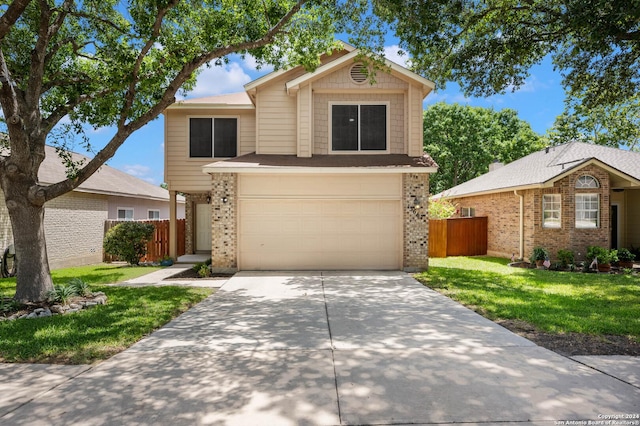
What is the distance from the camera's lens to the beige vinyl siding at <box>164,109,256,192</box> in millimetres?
13148

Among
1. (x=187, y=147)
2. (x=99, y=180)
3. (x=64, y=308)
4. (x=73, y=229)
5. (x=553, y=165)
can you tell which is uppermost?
(x=187, y=147)

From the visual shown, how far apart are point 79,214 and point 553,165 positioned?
756 inches

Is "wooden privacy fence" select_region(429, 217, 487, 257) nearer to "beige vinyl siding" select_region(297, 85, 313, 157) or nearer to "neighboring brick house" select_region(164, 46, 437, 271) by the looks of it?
"neighboring brick house" select_region(164, 46, 437, 271)

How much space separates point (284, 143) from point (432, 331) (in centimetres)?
844

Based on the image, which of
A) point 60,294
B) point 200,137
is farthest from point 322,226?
point 60,294

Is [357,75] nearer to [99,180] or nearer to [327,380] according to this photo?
[327,380]

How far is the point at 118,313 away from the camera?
651 cm

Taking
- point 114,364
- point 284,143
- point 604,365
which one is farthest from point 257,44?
point 604,365

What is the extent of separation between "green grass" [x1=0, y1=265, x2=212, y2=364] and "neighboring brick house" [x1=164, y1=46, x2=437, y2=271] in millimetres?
3297

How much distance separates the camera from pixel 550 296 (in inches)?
316

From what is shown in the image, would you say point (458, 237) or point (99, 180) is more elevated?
point (99, 180)

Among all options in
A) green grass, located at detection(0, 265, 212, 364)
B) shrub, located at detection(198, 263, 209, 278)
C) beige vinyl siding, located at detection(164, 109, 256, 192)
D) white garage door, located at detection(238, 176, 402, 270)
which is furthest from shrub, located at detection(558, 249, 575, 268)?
shrub, located at detection(198, 263, 209, 278)

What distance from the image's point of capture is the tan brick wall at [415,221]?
1127 centimetres

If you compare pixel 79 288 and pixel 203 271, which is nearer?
pixel 79 288
